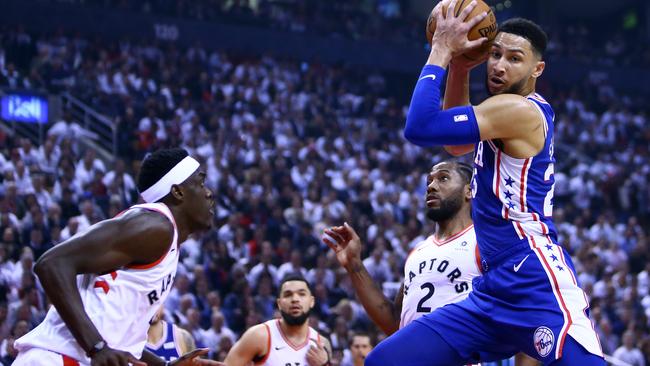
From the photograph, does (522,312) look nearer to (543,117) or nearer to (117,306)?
(543,117)

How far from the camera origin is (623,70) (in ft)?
91.0

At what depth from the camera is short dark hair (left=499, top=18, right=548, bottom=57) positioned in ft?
15.5

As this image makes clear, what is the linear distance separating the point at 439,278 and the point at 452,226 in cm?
42

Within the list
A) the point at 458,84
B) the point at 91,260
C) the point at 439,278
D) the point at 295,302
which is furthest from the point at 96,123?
the point at 91,260

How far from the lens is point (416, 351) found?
4.57m

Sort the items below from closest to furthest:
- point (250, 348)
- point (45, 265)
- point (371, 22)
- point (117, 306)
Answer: point (45, 265), point (117, 306), point (250, 348), point (371, 22)

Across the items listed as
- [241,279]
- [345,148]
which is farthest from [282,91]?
[241,279]

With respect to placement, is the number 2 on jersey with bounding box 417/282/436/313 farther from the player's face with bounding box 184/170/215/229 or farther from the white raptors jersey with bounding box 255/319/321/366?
the white raptors jersey with bounding box 255/319/321/366

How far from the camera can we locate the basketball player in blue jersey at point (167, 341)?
7.52 meters

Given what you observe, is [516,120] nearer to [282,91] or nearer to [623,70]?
[282,91]

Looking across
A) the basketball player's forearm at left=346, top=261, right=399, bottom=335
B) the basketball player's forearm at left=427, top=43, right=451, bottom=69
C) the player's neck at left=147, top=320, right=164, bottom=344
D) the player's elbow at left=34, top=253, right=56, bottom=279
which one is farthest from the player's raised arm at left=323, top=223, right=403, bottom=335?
the player's neck at left=147, top=320, right=164, bottom=344

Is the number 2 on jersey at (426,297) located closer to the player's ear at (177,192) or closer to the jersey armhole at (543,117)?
the jersey armhole at (543,117)

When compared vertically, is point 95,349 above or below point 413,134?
below

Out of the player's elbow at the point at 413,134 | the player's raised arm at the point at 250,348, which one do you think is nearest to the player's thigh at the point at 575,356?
the player's elbow at the point at 413,134
